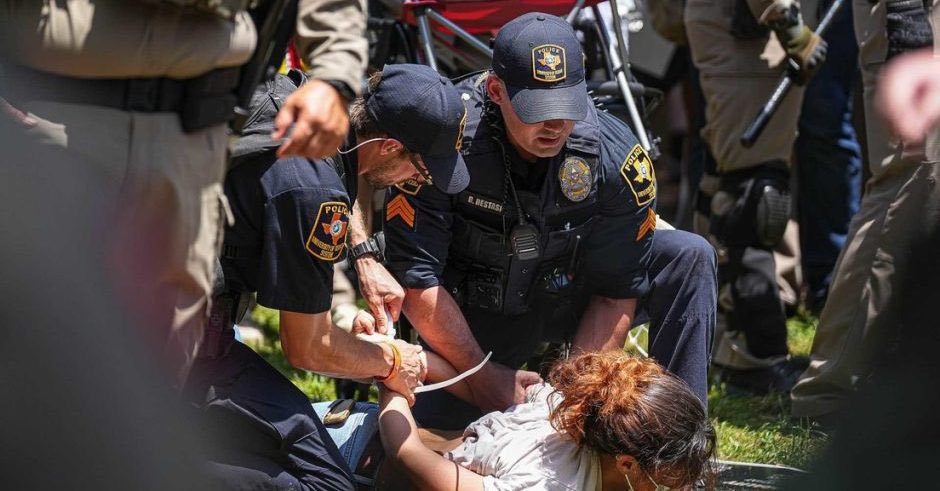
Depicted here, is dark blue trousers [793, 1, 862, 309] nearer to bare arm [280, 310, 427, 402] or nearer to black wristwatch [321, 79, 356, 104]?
bare arm [280, 310, 427, 402]

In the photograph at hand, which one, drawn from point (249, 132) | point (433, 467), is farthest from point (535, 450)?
point (249, 132)

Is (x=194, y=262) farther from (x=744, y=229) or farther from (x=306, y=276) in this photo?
(x=744, y=229)

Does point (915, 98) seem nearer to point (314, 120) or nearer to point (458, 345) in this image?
point (314, 120)

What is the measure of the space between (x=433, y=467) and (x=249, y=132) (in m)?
0.86

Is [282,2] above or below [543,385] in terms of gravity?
above

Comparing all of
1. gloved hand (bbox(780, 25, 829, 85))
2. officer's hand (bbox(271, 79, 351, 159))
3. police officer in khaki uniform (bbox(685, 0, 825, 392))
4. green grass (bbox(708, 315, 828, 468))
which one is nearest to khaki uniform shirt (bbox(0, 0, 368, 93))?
officer's hand (bbox(271, 79, 351, 159))

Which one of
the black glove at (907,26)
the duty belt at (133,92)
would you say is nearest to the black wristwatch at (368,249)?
the duty belt at (133,92)

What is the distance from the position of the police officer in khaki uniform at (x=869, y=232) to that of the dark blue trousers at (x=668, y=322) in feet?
1.39

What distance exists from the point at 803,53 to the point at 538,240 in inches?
56.0

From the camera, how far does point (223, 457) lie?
9.95 feet

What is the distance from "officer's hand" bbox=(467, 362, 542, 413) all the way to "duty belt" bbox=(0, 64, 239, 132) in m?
1.41

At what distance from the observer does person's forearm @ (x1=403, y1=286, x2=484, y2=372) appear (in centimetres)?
354

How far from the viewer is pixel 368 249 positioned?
3566 millimetres

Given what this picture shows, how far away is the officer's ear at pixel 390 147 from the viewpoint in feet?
10.5
